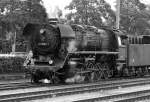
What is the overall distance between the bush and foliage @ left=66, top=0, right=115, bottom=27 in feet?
29.0

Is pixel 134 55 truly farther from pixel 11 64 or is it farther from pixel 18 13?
pixel 18 13

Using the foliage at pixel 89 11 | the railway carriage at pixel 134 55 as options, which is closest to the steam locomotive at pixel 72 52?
the railway carriage at pixel 134 55

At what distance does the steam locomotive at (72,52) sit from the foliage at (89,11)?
9.44 m

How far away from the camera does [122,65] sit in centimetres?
2023

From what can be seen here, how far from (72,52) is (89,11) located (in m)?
14.0

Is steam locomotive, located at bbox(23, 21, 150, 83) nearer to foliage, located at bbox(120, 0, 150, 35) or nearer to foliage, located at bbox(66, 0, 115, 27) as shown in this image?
foliage, located at bbox(66, 0, 115, 27)

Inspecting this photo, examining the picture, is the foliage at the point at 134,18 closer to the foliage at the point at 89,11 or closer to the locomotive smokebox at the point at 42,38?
the foliage at the point at 89,11

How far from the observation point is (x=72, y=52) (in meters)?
15.6

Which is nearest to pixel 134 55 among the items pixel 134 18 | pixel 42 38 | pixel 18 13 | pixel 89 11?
pixel 42 38

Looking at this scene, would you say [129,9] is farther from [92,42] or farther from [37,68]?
[37,68]

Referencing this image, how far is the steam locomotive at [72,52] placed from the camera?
1551cm

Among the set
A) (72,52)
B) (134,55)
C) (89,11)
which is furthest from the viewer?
(89,11)

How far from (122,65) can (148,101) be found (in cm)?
954

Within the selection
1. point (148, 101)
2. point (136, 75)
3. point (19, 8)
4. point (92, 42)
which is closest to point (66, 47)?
point (92, 42)
